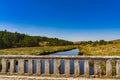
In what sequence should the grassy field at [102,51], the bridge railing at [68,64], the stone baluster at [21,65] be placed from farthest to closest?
the grassy field at [102,51] < the stone baluster at [21,65] < the bridge railing at [68,64]

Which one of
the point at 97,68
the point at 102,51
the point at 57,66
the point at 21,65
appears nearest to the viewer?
the point at 97,68

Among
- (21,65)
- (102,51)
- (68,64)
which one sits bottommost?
(102,51)

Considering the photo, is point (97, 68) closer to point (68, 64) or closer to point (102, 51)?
point (68, 64)

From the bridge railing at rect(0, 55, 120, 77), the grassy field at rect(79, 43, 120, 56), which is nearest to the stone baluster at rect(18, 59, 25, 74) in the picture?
the bridge railing at rect(0, 55, 120, 77)

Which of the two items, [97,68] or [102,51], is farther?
[102,51]

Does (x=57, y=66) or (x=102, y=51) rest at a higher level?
(x=57, y=66)

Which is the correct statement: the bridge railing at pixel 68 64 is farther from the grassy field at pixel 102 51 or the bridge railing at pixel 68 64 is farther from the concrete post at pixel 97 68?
the grassy field at pixel 102 51

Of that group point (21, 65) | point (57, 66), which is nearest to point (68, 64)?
point (57, 66)

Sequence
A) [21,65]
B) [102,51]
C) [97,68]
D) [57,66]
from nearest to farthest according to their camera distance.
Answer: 1. [97,68]
2. [57,66]
3. [21,65]
4. [102,51]

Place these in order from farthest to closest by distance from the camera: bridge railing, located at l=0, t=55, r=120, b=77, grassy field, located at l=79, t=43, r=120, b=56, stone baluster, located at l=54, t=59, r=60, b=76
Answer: grassy field, located at l=79, t=43, r=120, b=56 < stone baluster, located at l=54, t=59, r=60, b=76 < bridge railing, located at l=0, t=55, r=120, b=77

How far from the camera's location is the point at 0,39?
121375 mm

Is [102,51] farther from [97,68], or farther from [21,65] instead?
[21,65]

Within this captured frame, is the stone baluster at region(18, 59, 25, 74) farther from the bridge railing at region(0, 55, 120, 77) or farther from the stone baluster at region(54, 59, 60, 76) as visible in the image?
the stone baluster at region(54, 59, 60, 76)

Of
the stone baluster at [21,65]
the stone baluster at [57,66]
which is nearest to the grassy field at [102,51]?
the stone baluster at [57,66]
